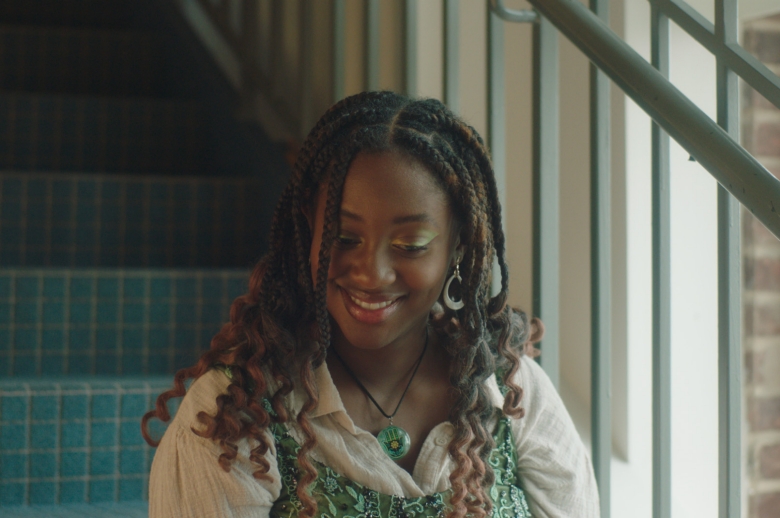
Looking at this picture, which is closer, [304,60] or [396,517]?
[396,517]

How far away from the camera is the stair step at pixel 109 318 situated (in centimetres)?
198

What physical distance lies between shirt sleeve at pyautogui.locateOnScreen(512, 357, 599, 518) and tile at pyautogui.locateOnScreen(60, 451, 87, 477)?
0.98 m

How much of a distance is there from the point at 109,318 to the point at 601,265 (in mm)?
1252

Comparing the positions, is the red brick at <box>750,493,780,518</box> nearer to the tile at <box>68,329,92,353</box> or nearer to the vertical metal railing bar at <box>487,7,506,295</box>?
the vertical metal railing bar at <box>487,7,506,295</box>

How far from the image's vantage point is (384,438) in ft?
3.71

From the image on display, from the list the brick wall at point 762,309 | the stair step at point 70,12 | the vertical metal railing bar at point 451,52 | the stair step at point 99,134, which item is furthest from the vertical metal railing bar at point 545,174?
the stair step at point 70,12

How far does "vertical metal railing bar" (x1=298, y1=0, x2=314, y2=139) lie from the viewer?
2.21 metres

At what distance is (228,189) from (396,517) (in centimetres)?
163

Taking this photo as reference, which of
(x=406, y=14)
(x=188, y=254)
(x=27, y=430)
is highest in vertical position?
(x=406, y=14)

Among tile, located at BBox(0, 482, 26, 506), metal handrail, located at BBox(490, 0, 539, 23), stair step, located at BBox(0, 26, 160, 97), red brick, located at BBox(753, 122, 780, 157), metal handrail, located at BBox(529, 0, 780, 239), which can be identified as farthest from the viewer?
stair step, located at BBox(0, 26, 160, 97)

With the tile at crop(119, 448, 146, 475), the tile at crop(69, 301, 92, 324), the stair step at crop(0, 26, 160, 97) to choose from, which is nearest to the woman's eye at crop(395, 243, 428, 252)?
the tile at crop(119, 448, 146, 475)

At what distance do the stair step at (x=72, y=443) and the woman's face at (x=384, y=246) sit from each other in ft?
2.83

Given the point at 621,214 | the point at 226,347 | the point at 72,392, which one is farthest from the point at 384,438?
the point at 72,392

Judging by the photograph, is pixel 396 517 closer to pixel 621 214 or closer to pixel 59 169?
pixel 621 214
